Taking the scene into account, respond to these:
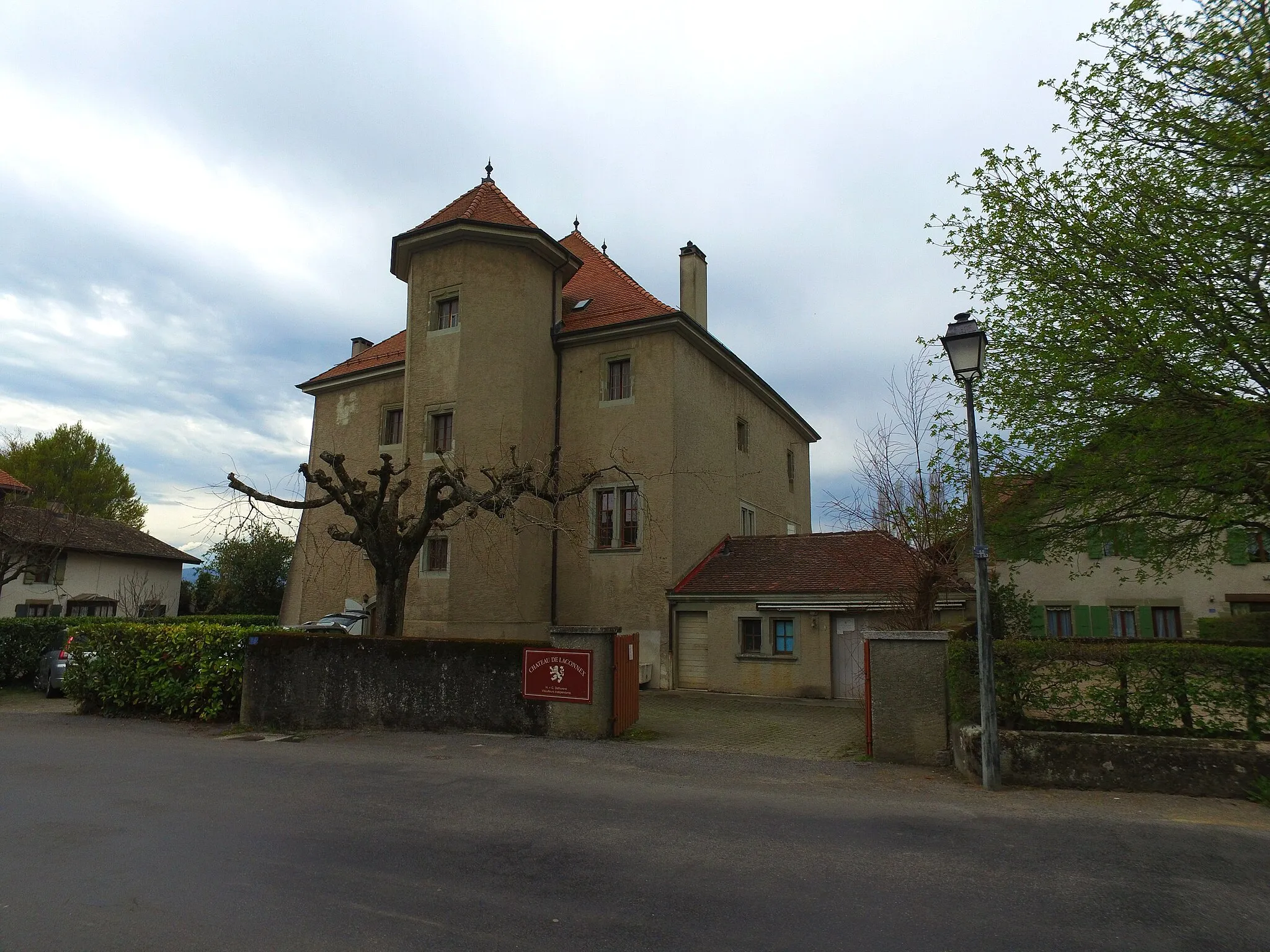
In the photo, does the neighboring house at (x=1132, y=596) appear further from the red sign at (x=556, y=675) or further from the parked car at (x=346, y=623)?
the parked car at (x=346, y=623)

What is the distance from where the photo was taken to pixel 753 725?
13570mm

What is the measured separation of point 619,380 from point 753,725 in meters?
10.6

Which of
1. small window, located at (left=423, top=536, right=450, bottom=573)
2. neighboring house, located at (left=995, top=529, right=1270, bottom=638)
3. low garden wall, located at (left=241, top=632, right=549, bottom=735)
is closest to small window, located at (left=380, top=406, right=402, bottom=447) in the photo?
small window, located at (left=423, top=536, right=450, bottom=573)

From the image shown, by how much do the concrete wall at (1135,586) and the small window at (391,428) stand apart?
1988 cm

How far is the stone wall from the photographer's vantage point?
305 inches

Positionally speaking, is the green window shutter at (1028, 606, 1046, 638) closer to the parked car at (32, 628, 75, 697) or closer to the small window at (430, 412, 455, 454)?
the small window at (430, 412, 455, 454)

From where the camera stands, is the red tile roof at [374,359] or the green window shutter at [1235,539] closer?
the green window shutter at [1235,539]

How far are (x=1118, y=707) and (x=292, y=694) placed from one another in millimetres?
11938

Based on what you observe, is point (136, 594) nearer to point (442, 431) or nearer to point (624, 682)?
point (442, 431)

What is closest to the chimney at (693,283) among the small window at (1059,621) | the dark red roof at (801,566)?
the dark red roof at (801,566)

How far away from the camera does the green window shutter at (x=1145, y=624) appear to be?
27406mm

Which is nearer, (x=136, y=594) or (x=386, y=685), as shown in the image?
(x=386, y=685)

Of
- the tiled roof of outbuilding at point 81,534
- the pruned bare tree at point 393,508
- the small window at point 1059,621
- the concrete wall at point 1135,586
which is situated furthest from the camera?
the small window at point 1059,621

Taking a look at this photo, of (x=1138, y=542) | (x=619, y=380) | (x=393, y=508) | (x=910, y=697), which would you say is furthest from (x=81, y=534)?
(x=1138, y=542)
